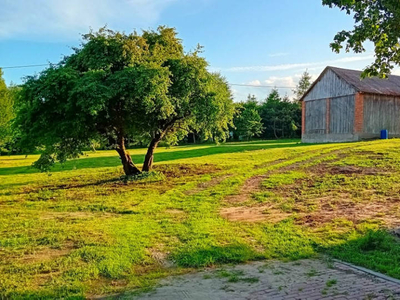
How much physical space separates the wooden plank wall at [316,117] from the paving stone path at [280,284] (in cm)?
2740

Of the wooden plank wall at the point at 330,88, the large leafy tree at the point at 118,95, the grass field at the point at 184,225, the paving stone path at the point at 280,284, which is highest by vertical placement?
the wooden plank wall at the point at 330,88

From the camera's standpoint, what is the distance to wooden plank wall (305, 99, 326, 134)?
3098cm

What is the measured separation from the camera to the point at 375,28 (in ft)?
19.5

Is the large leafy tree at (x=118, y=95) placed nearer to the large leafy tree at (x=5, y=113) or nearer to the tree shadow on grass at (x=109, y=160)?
the tree shadow on grass at (x=109, y=160)

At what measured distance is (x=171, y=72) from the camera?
45.7 ft

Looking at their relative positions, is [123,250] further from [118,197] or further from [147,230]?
[118,197]

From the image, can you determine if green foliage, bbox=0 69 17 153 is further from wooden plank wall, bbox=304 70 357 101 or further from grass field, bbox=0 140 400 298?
wooden plank wall, bbox=304 70 357 101

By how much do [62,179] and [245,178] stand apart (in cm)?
851

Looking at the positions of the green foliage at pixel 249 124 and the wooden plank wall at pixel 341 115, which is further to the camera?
the green foliage at pixel 249 124

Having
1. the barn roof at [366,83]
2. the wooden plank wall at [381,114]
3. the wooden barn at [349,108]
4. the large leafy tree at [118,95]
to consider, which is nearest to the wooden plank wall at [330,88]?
the wooden barn at [349,108]

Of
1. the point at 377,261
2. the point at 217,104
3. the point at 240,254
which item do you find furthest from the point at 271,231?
the point at 217,104

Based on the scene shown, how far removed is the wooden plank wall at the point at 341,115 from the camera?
28266mm

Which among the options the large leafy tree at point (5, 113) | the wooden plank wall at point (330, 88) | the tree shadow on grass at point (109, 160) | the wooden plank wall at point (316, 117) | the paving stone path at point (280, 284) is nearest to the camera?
the paving stone path at point (280, 284)

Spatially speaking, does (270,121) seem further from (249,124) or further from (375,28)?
(375,28)
